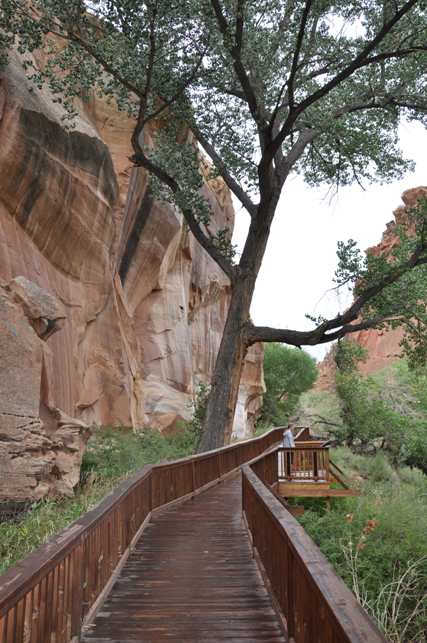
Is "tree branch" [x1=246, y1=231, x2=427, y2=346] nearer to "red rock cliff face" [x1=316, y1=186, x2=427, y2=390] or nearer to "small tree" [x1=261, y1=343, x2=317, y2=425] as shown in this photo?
"small tree" [x1=261, y1=343, x2=317, y2=425]

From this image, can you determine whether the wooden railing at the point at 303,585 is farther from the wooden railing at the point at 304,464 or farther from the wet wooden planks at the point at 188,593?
the wooden railing at the point at 304,464

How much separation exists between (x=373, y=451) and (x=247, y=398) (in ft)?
42.2

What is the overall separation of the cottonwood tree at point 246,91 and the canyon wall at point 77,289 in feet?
5.97

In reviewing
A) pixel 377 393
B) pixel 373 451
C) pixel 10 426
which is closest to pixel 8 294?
pixel 10 426

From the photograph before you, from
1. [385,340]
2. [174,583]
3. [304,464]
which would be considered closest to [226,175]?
[304,464]

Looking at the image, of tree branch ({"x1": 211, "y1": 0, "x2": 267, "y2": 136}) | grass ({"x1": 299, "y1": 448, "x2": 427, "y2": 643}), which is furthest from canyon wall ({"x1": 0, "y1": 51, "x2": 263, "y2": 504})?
grass ({"x1": 299, "y1": 448, "x2": 427, "y2": 643})

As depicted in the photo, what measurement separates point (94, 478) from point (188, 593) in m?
9.20

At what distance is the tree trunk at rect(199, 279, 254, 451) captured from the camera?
690 inches

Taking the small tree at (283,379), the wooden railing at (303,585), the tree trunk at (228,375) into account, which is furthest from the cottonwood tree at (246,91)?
the small tree at (283,379)

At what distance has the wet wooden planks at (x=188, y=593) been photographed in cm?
550

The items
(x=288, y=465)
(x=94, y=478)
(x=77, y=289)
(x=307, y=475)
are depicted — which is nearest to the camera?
(x=94, y=478)

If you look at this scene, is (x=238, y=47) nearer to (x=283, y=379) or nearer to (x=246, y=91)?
(x=246, y=91)

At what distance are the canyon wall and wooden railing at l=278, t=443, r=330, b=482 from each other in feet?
20.0

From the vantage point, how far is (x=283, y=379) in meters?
59.6
